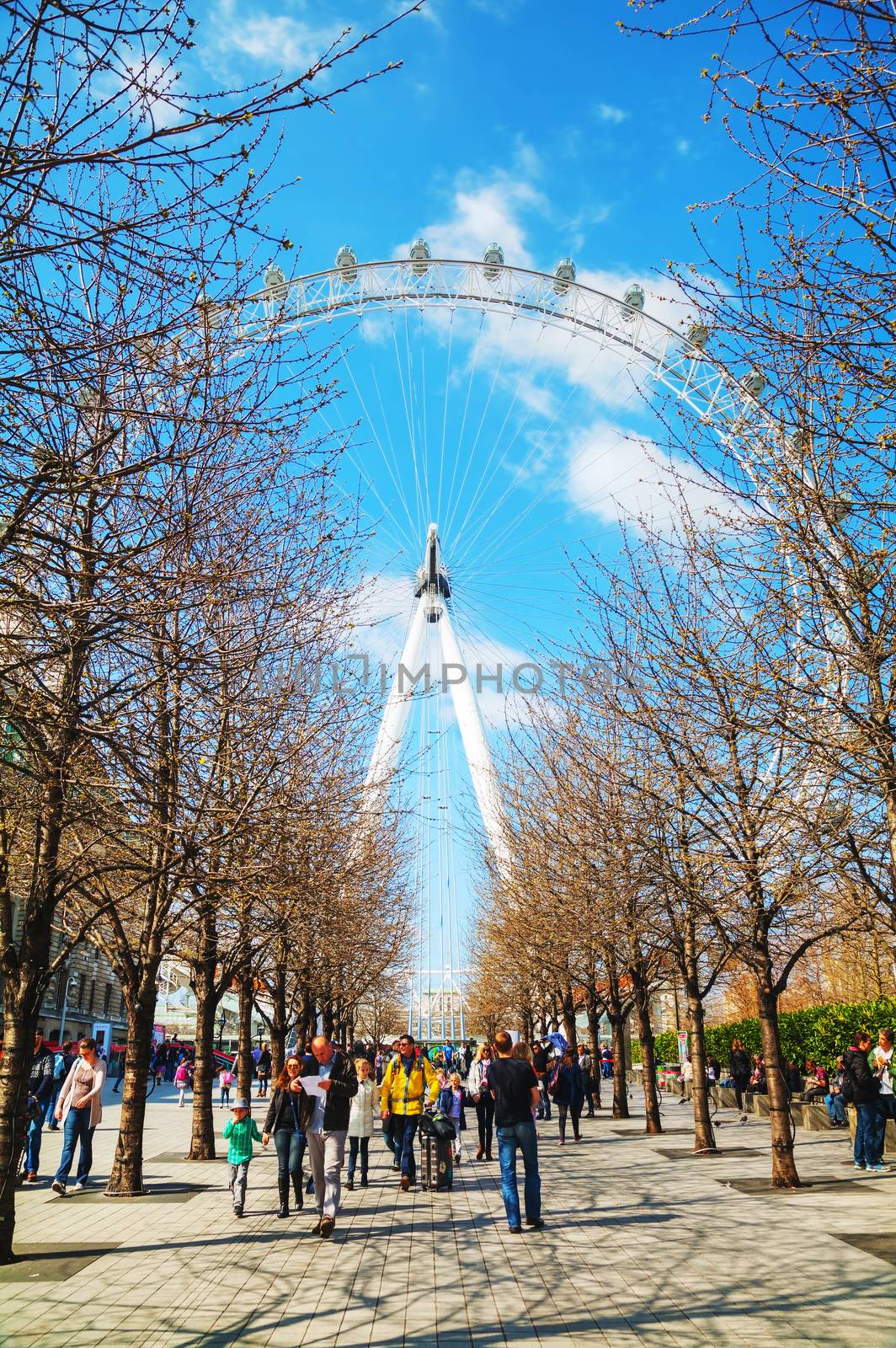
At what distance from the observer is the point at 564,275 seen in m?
34.4

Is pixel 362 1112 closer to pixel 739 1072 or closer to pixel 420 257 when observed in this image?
pixel 739 1072

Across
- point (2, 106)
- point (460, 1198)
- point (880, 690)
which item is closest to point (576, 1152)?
point (460, 1198)

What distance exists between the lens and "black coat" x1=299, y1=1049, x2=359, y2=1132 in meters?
11.6

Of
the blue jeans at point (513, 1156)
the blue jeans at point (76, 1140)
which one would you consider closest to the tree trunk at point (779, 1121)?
the blue jeans at point (513, 1156)

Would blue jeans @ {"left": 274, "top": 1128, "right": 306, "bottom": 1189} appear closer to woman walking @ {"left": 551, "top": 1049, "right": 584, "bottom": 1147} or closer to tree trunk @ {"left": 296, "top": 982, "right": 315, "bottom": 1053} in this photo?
woman walking @ {"left": 551, "top": 1049, "right": 584, "bottom": 1147}

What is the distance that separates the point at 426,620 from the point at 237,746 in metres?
27.8

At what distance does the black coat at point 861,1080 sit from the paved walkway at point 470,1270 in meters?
1.01

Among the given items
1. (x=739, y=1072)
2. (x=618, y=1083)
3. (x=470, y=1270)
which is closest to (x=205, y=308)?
(x=470, y=1270)

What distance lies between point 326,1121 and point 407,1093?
3.02m

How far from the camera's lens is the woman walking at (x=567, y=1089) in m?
20.7

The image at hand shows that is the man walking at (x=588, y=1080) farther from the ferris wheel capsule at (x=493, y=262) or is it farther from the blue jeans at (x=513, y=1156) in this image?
the ferris wheel capsule at (x=493, y=262)

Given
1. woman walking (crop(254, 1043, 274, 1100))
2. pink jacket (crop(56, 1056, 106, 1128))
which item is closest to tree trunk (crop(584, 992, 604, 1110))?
woman walking (crop(254, 1043, 274, 1100))

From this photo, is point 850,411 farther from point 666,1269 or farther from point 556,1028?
point 556,1028

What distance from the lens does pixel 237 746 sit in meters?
12.9
